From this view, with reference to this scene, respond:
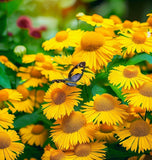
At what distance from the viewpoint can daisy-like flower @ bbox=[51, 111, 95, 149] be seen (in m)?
0.75

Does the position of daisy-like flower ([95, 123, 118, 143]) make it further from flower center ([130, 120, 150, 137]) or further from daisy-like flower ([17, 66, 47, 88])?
daisy-like flower ([17, 66, 47, 88])

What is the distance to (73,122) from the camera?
0.77 meters

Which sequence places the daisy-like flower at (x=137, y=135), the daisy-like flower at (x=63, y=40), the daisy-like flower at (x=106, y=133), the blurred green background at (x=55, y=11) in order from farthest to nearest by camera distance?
the blurred green background at (x=55, y=11)
the daisy-like flower at (x=63, y=40)
the daisy-like flower at (x=106, y=133)
the daisy-like flower at (x=137, y=135)

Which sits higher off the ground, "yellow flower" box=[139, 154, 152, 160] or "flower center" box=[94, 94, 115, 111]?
"flower center" box=[94, 94, 115, 111]

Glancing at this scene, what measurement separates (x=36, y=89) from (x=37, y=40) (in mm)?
989

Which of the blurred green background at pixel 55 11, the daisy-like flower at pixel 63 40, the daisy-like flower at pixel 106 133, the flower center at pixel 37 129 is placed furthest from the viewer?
the blurred green background at pixel 55 11

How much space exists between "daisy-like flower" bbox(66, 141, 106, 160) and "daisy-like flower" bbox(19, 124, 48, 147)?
1.07ft

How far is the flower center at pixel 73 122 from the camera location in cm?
77

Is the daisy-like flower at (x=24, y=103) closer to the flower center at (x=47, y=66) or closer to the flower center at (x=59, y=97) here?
the flower center at (x=47, y=66)

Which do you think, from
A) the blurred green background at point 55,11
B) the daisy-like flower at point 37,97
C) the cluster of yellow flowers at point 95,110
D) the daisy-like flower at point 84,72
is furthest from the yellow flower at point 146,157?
the blurred green background at point 55,11

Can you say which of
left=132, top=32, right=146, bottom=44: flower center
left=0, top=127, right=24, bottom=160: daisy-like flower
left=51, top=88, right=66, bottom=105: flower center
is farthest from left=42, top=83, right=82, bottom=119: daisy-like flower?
left=132, top=32, right=146, bottom=44: flower center

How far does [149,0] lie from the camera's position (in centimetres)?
332

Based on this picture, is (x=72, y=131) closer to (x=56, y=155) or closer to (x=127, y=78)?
(x=56, y=155)

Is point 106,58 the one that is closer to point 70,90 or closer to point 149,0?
point 70,90
